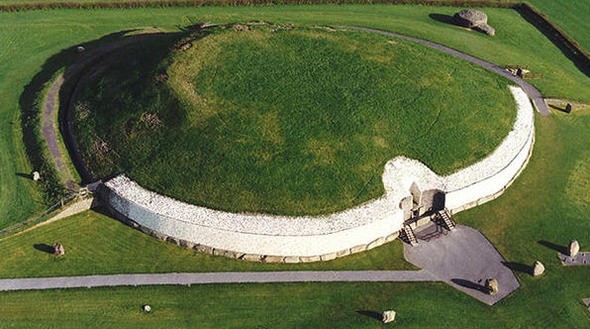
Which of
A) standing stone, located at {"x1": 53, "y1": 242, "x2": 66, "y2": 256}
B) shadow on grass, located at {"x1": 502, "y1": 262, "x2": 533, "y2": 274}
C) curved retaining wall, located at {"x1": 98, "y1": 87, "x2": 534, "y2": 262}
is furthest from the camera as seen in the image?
shadow on grass, located at {"x1": 502, "y1": 262, "x2": 533, "y2": 274}

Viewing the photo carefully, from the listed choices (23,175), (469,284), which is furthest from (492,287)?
(23,175)

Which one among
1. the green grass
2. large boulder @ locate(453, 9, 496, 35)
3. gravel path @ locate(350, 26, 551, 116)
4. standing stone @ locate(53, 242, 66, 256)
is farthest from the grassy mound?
large boulder @ locate(453, 9, 496, 35)

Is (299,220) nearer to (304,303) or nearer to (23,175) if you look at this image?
(304,303)

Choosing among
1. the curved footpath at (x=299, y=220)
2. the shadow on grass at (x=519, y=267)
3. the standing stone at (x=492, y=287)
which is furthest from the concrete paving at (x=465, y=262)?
the curved footpath at (x=299, y=220)

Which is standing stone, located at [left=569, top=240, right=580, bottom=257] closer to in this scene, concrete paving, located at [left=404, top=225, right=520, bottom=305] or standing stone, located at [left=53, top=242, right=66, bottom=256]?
concrete paving, located at [left=404, top=225, right=520, bottom=305]

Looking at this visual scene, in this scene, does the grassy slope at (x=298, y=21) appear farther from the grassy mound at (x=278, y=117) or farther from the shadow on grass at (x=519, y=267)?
the shadow on grass at (x=519, y=267)

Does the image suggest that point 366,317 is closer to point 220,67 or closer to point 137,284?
point 137,284
